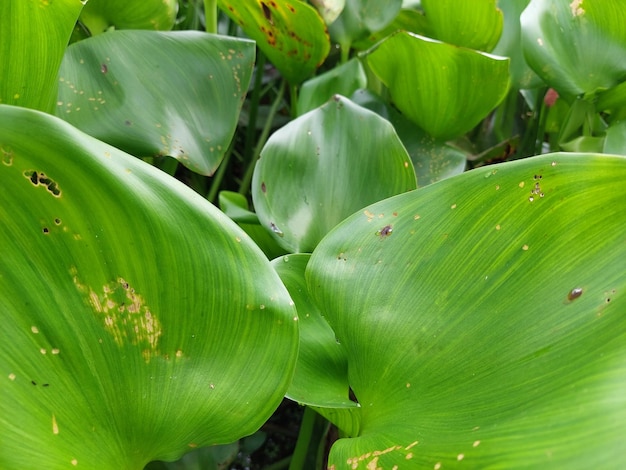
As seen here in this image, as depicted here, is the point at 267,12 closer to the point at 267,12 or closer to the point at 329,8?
the point at 267,12

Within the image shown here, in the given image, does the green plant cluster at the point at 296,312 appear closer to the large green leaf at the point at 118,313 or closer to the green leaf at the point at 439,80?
the large green leaf at the point at 118,313

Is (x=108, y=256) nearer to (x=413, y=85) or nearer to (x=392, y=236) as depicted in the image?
(x=392, y=236)

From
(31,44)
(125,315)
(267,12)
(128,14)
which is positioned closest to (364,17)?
(267,12)

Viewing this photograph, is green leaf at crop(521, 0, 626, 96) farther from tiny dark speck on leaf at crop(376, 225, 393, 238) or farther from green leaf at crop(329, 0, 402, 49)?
tiny dark speck on leaf at crop(376, 225, 393, 238)

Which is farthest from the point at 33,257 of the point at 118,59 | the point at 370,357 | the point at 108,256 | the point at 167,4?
the point at 167,4

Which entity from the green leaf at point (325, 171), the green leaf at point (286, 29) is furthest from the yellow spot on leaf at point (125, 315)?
the green leaf at point (286, 29)

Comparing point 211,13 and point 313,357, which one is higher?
point 211,13
